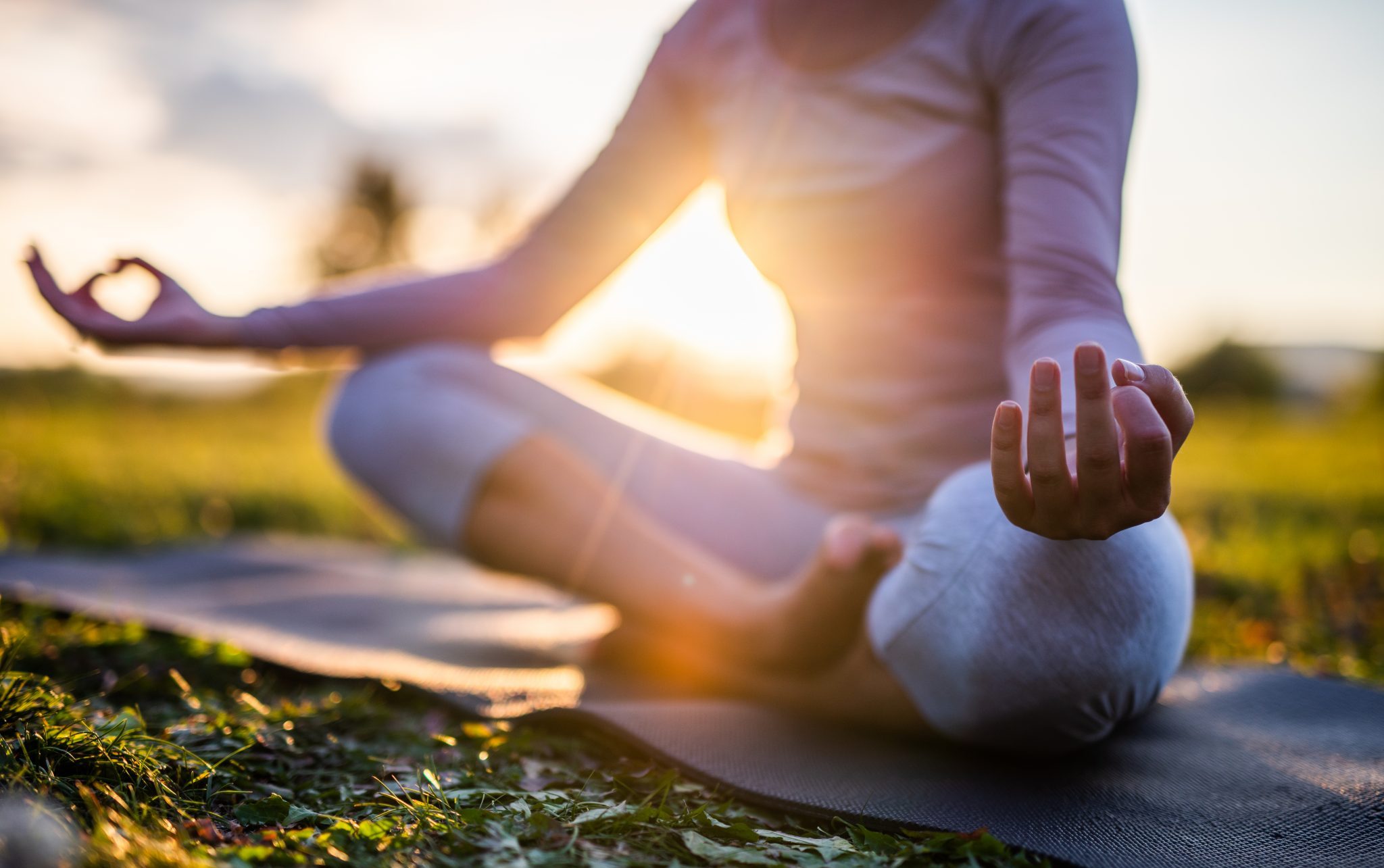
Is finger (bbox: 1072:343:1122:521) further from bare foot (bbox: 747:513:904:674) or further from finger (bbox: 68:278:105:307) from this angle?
finger (bbox: 68:278:105:307)

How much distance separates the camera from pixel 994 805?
1093 millimetres

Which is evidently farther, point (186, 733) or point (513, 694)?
point (513, 694)

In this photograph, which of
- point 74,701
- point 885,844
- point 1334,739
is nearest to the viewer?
point 885,844

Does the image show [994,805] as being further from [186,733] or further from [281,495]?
[281,495]


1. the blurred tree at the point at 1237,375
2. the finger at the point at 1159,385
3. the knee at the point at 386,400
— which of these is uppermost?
the blurred tree at the point at 1237,375

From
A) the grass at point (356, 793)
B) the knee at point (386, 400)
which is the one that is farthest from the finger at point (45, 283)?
the grass at point (356, 793)

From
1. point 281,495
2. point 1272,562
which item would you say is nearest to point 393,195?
point 281,495

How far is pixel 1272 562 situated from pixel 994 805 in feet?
8.49

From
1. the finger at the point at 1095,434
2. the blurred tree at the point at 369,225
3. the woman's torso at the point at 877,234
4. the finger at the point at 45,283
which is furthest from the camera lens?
the blurred tree at the point at 369,225

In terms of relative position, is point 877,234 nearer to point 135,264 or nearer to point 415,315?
point 415,315

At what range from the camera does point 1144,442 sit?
0.76 meters

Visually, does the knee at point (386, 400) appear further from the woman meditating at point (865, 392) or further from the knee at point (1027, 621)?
the knee at point (1027, 621)

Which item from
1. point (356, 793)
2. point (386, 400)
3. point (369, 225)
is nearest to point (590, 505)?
point (386, 400)

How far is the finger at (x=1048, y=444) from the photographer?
0.76 meters
